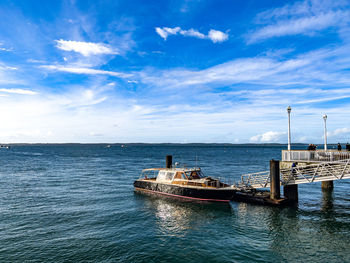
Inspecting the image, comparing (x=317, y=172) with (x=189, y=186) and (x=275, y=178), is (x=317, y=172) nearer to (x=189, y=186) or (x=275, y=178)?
(x=275, y=178)

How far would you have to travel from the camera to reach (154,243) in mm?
16266

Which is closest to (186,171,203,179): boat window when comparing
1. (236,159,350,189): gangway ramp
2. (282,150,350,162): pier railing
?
(236,159,350,189): gangway ramp

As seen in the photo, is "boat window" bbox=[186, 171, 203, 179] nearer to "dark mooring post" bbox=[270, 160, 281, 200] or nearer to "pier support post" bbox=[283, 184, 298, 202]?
"dark mooring post" bbox=[270, 160, 281, 200]

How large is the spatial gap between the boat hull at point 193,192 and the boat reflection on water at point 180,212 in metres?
Answer: 0.57

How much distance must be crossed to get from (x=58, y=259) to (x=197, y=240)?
29.4ft

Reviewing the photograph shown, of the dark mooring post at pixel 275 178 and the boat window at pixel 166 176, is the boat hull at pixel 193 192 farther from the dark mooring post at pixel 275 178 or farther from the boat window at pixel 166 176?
the dark mooring post at pixel 275 178

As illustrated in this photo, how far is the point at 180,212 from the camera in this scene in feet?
77.8

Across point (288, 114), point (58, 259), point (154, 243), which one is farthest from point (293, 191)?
point (58, 259)

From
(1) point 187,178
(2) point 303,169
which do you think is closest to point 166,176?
(1) point 187,178

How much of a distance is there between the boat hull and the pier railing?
7.27 meters

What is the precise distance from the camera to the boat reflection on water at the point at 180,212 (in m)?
19.5

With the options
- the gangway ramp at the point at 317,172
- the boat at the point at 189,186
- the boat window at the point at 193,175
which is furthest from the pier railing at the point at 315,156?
the boat window at the point at 193,175

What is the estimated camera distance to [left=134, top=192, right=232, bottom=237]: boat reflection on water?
63.9 ft

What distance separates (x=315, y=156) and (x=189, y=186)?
1386 cm
